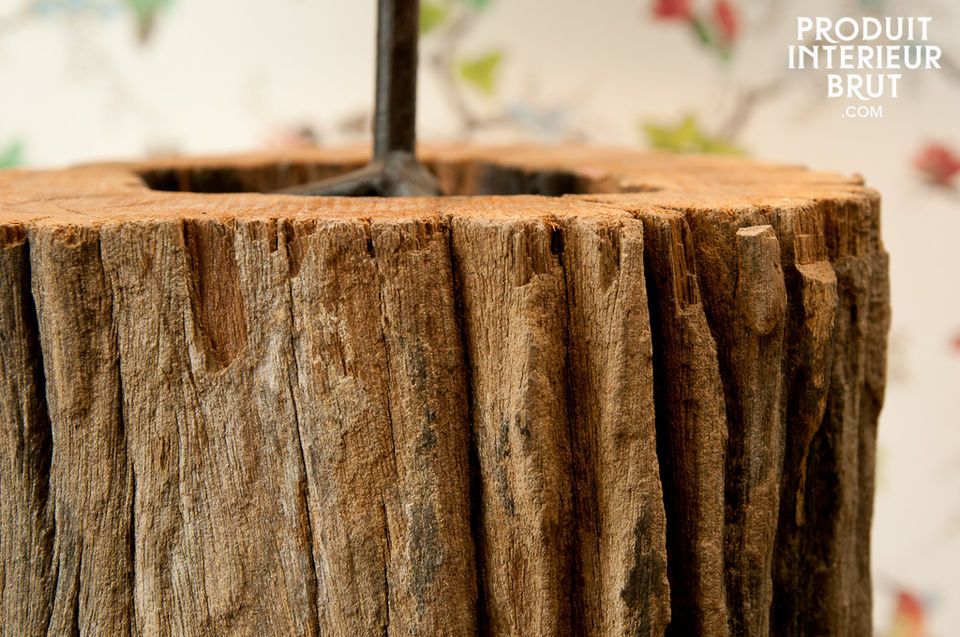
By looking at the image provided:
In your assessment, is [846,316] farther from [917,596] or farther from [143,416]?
[917,596]

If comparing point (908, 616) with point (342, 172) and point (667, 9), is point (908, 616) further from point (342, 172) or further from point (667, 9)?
point (342, 172)

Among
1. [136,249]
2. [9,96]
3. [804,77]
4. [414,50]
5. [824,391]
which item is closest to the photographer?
[136,249]

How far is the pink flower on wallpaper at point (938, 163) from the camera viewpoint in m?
1.88

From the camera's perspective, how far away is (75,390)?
2.50 ft

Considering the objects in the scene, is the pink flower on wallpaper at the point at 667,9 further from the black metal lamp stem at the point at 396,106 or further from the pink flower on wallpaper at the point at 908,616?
the pink flower on wallpaper at the point at 908,616

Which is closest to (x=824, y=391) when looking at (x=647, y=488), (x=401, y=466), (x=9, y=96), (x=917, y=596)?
(x=647, y=488)

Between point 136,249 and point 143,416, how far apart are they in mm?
120

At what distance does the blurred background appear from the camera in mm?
1901

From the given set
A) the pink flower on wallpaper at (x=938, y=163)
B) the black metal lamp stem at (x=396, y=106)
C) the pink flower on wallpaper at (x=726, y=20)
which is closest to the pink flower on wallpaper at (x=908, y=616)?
the pink flower on wallpaper at (x=938, y=163)

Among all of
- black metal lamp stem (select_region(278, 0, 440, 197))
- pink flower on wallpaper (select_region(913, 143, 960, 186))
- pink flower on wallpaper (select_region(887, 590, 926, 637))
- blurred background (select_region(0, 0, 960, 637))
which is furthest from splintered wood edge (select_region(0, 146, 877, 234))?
pink flower on wallpaper (select_region(887, 590, 926, 637))

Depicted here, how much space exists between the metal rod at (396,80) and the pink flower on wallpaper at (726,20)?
2.78 feet

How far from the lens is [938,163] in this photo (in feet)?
6.19

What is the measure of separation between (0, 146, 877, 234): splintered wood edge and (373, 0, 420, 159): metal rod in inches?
6.6

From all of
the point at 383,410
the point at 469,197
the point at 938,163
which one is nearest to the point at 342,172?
the point at 469,197
